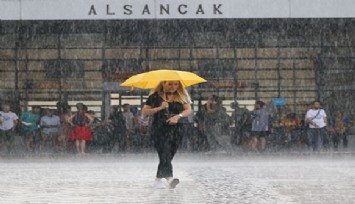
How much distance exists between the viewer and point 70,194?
12.0 m

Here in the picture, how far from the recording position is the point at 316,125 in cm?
2511

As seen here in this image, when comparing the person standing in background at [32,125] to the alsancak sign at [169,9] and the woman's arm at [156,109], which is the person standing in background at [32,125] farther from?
the woman's arm at [156,109]

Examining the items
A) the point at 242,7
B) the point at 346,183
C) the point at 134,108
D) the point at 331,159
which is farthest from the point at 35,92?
the point at 346,183

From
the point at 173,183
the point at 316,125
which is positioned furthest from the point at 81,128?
the point at 173,183

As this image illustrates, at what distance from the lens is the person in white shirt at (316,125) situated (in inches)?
984

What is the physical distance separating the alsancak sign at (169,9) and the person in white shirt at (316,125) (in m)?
3.73

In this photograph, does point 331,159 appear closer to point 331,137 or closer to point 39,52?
point 331,137

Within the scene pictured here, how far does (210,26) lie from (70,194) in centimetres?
1991

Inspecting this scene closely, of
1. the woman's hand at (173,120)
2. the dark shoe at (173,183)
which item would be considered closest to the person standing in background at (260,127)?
the woman's hand at (173,120)

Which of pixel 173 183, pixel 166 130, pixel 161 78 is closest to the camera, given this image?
pixel 173 183

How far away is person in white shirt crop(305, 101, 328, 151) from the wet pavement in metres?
2.54

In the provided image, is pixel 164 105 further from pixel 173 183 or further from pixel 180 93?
pixel 173 183

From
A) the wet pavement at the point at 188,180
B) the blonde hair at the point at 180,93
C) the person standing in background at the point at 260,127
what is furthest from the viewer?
the person standing in background at the point at 260,127

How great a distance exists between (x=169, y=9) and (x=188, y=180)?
533 inches
